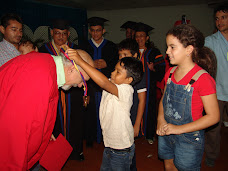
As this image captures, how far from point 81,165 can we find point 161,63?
2.26 meters

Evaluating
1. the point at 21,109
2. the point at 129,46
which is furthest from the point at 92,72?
the point at 129,46

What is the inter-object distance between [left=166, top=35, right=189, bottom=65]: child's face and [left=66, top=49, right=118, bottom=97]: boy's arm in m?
0.58

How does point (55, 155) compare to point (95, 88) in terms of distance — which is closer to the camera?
point (55, 155)

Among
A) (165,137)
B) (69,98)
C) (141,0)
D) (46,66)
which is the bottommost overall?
(165,137)

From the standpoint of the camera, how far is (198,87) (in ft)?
4.73

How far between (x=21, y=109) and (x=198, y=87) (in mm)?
1275

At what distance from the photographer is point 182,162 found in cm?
154

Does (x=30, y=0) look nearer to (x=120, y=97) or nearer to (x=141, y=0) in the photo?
(x=141, y=0)

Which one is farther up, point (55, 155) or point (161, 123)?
point (161, 123)

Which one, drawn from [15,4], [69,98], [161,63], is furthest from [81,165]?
[15,4]

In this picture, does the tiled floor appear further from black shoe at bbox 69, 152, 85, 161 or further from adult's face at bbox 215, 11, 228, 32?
adult's face at bbox 215, 11, 228, 32

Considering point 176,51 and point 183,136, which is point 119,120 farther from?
point 176,51

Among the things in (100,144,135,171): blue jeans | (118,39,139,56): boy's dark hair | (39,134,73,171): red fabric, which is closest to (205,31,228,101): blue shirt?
(118,39,139,56): boy's dark hair

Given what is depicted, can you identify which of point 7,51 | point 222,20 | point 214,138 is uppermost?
point 222,20
